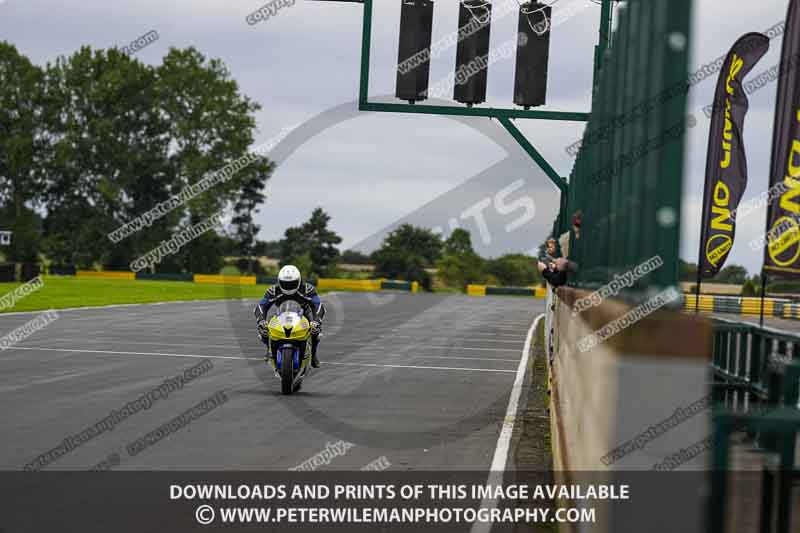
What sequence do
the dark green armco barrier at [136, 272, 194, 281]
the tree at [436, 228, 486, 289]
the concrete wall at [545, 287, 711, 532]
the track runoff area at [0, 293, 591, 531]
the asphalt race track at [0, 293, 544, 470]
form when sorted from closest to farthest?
1. the concrete wall at [545, 287, 711, 532]
2. the track runoff area at [0, 293, 591, 531]
3. the asphalt race track at [0, 293, 544, 470]
4. the dark green armco barrier at [136, 272, 194, 281]
5. the tree at [436, 228, 486, 289]

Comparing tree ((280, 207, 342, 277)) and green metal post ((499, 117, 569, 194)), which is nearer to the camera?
green metal post ((499, 117, 569, 194))

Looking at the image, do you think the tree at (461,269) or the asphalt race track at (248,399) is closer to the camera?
the asphalt race track at (248,399)

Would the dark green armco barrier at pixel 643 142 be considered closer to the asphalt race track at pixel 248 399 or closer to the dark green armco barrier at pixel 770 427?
the dark green armco barrier at pixel 770 427

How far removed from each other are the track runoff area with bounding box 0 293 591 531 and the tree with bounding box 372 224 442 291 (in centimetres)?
6739

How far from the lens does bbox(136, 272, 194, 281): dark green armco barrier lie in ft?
247

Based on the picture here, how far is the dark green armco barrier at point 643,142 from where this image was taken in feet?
14.3

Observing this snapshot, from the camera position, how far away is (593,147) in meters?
8.85

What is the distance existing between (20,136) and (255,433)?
74.5m

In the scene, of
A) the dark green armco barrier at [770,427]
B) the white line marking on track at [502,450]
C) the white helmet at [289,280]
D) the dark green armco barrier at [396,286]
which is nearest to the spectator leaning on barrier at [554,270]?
the white line marking on track at [502,450]

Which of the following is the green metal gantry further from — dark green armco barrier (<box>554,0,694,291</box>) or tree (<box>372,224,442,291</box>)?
tree (<box>372,224,442,291</box>)

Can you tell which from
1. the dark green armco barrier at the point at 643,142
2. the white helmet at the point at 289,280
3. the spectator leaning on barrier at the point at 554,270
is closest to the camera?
the dark green armco barrier at the point at 643,142

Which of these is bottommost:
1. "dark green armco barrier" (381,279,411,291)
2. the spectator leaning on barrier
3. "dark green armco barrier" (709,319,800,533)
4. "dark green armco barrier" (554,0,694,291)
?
"dark green armco barrier" (381,279,411,291)

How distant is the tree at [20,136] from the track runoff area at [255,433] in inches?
2384

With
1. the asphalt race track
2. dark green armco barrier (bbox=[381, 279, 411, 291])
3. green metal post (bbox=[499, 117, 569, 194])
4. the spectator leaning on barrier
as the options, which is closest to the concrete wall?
the asphalt race track
